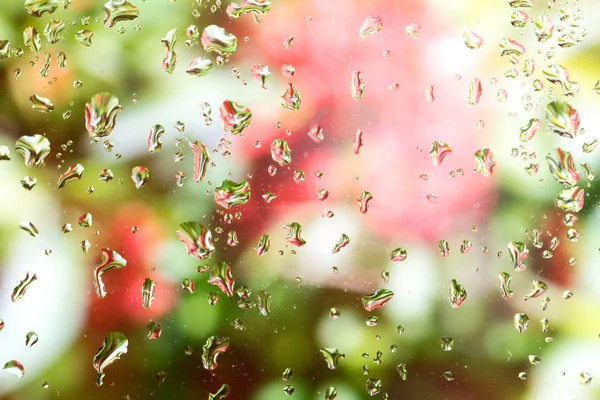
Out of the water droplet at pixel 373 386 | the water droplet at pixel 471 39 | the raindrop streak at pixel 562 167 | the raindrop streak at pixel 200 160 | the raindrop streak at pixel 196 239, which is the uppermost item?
the water droplet at pixel 471 39

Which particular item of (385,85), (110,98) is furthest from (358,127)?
(110,98)

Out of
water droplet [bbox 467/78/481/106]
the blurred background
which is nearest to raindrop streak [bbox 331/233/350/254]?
the blurred background

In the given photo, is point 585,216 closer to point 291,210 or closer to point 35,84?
point 291,210

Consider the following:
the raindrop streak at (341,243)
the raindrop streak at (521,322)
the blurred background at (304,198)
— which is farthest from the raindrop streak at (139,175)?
the raindrop streak at (521,322)

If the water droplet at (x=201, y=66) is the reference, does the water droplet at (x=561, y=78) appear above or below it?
below

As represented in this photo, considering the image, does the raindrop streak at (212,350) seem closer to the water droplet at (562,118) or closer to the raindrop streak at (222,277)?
the raindrop streak at (222,277)

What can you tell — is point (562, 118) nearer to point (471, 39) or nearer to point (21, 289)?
point (471, 39)

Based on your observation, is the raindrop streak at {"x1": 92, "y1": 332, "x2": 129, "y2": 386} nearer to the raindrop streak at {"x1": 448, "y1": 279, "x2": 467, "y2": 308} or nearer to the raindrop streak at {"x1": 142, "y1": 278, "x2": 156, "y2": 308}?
the raindrop streak at {"x1": 142, "y1": 278, "x2": 156, "y2": 308}
